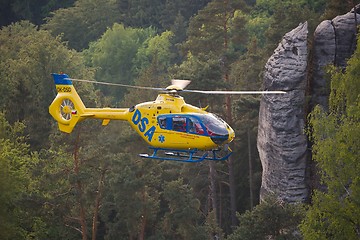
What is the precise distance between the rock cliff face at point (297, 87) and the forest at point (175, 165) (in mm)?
971

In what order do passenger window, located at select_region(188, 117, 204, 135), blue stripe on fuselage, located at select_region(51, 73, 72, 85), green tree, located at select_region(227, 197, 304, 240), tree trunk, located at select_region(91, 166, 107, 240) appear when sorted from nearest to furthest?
passenger window, located at select_region(188, 117, 204, 135) → blue stripe on fuselage, located at select_region(51, 73, 72, 85) → green tree, located at select_region(227, 197, 304, 240) → tree trunk, located at select_region(91, 166, 107, 240)

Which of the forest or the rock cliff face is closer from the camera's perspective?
the forest

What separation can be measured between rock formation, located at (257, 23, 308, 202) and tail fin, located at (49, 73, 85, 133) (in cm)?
902

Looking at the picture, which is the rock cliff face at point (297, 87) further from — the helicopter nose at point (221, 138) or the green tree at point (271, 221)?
the helicopter nose at point (221, 138)

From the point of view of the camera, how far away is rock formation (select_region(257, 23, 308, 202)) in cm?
4531

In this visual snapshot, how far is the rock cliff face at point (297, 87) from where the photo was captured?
45.1 meters

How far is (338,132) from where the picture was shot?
3591cm

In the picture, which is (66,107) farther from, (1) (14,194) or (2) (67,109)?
(1) (14,194)

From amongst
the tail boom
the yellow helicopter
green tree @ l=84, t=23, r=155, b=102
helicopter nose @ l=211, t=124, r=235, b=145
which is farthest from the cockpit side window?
green tree @ l=84, t=23, r=155, b=102

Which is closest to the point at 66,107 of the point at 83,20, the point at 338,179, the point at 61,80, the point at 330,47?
the point at 61,80

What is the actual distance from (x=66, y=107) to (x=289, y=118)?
9.72 metres

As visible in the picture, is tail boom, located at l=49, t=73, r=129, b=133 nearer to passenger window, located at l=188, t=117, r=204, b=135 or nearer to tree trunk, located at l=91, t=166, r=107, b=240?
passenger window, located at l=188, t=117, r=204, b=135

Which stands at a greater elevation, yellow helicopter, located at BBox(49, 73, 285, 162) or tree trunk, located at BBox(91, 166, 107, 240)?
yellow helicopter, located at BBox(49, 73, 285, 162)

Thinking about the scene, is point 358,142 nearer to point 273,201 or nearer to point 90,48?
point 273,201
